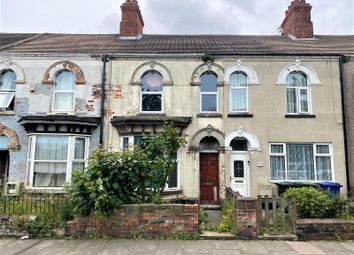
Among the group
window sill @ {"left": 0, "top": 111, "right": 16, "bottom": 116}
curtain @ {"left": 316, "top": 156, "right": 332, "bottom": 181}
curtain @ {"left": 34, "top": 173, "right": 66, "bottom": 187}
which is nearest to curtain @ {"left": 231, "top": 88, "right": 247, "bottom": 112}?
curtain @ {"left": 316, "top": 156, "right": 332, "bottom": 181}

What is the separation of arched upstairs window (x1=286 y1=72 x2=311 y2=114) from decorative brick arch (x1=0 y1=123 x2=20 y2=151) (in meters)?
11.8

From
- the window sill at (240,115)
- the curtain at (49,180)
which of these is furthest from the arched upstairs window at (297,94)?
the curtain at (49,180)

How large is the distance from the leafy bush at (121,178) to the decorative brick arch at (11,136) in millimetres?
6331

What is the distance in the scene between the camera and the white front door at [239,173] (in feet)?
42.5

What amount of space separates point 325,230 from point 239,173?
566 centimetres

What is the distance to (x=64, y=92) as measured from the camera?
45.0 feet

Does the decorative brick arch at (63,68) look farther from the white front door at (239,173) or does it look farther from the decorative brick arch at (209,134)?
the white front door at (239,173)

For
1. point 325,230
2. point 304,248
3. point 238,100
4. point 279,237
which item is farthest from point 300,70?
point 304,248

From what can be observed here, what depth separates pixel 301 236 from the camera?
25.0 feet

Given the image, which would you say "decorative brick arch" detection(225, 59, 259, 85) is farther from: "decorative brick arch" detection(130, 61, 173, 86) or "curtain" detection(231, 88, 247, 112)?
"decorative brick arch" detection(130, 61, 173, 86)

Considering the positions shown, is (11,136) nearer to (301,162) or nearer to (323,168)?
(301,162)

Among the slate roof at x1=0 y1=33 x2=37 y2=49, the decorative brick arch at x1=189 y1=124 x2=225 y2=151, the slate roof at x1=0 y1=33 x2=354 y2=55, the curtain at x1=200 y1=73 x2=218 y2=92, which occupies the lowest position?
the decorative brick arch at x1=189 y1=124 x2=225 y2=151

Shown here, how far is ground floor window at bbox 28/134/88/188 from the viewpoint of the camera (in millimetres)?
12750

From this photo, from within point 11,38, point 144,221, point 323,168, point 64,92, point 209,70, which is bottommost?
point 144,221
